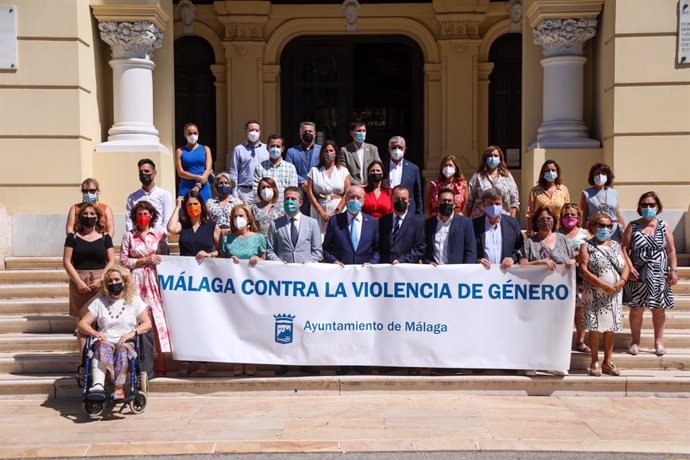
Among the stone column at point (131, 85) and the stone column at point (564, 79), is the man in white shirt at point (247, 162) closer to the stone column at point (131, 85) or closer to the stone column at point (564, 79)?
the stone column at point (131, 85)

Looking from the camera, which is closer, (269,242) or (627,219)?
(269,242)

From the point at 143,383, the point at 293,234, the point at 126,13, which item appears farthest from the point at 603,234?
the point at 126,13

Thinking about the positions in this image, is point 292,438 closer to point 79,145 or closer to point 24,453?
point 24,453

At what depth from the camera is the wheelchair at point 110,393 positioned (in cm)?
872

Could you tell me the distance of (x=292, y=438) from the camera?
8.03m

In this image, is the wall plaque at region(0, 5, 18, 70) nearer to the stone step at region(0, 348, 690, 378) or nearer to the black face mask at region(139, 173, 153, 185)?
the black face mask at region(139, 173, 153, 185)

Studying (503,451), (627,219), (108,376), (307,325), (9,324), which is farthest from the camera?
(627,219)

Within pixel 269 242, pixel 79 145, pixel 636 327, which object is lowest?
pixel 636 327

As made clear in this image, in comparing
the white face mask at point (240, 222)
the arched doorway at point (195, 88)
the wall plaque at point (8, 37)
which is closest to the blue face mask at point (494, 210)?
the white face mask at point (240, 222)

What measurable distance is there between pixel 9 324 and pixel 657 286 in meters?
7.23

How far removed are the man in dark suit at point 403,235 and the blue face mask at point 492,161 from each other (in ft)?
5.09

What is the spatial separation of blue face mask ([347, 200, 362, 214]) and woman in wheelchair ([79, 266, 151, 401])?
7.72 feet

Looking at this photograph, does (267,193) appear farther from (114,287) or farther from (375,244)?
(114,287)

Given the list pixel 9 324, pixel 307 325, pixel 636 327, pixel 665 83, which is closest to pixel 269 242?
pixel 307 325
